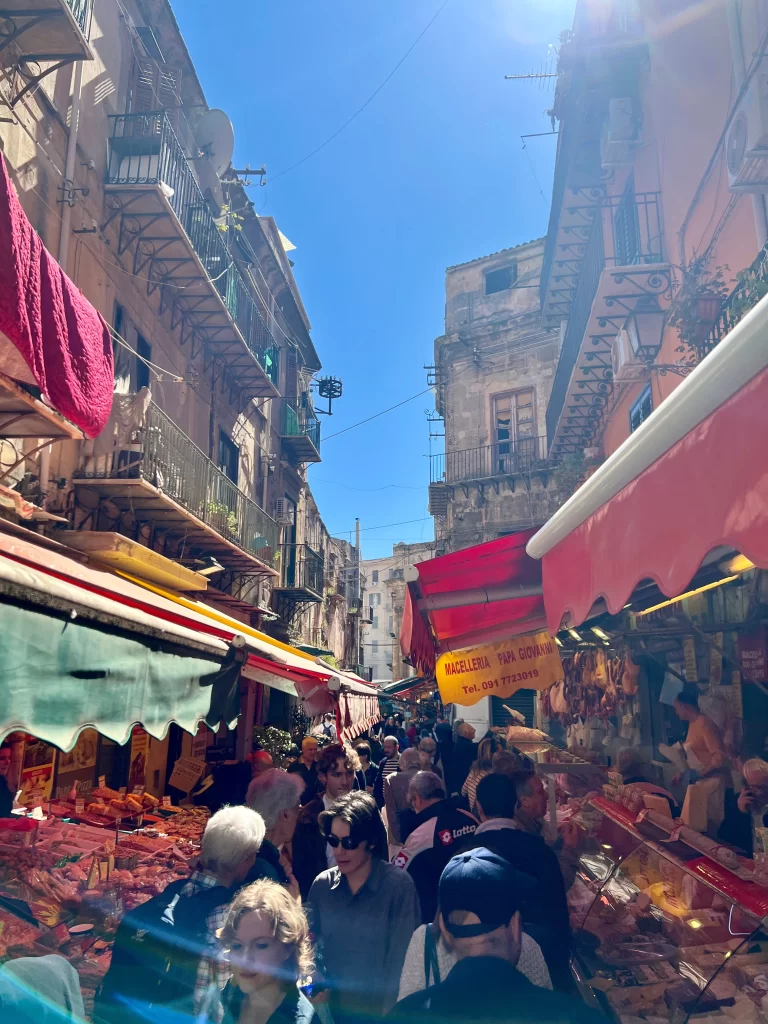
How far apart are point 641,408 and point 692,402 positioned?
926cm

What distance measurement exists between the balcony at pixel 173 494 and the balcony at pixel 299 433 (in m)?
6.22

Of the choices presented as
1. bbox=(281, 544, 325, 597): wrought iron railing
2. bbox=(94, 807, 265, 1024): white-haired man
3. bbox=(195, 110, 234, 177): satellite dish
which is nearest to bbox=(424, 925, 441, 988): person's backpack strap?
bbox=(94, 807, 265, 1024): white-haired man

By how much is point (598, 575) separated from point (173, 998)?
2.28 meters

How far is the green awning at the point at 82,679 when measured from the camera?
2.09 meters

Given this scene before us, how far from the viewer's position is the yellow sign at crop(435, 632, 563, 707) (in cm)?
721

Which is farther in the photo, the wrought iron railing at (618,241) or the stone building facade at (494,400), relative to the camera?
the stone building facade at (494,400)

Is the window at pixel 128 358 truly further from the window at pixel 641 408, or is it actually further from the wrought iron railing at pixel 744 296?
the wrought iron railing at pixel 744 296

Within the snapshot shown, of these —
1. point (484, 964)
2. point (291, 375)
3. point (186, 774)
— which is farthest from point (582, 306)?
point (291, 375)

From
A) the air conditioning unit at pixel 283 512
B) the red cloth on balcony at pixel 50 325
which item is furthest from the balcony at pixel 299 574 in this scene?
the red cloth on balcony at pixel 50 325

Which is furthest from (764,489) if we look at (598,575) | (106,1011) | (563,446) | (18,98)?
(563,446)

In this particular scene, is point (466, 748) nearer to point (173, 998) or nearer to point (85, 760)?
point (85, 760)

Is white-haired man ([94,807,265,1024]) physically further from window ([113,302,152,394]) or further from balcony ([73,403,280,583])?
window ([113,302,152,394])

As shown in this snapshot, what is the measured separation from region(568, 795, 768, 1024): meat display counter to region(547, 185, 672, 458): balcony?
7.14 m

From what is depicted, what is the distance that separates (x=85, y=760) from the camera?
8383mm
